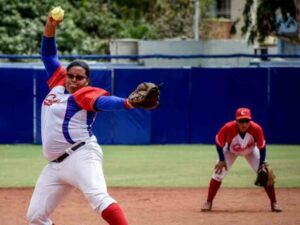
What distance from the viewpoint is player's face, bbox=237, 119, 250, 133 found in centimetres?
1120

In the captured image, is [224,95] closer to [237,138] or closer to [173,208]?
[173,208]

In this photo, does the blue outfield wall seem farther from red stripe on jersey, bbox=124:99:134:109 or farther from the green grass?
red stripe on jersey, bbox=124:99:134:109

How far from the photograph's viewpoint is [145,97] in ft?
24.0

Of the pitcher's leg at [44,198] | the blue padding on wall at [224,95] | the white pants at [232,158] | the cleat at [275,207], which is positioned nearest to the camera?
the pitcher's leg at [44,198]

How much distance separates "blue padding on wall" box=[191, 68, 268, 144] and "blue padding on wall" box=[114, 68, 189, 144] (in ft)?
0.96

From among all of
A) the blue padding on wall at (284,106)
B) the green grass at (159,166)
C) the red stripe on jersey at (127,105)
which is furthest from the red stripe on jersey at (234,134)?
the blue padding on wall at (284,106)

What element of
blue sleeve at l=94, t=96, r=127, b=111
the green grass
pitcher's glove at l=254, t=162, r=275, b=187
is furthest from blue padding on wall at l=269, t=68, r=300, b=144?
blue sleeve at l=94, t=96, r=127, b=111

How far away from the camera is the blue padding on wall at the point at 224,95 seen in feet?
73.1

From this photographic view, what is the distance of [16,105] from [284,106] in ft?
21.3

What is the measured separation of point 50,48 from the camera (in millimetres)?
8469

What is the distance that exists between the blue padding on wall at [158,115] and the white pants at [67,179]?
557 inches

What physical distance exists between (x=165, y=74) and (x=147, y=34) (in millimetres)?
16802

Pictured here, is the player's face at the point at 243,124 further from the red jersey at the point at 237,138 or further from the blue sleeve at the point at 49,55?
the blue sleeve at the point at 49,55

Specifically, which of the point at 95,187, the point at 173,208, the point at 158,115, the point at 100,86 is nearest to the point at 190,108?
the point at 158,115
